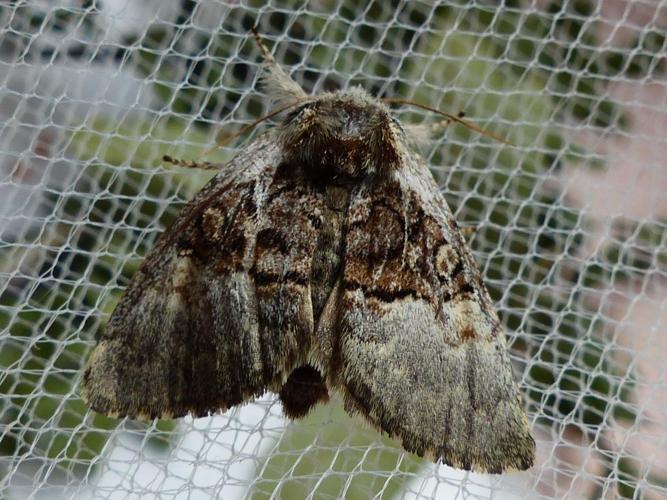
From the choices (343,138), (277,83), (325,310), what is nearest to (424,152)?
(277,83)

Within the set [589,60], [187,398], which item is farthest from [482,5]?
[187,398]

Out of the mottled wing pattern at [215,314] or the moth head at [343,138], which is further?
the moth head at [343,138]

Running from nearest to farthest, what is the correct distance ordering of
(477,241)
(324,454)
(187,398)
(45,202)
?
(187,398)
(324,454)
(45,202)
(477,241)

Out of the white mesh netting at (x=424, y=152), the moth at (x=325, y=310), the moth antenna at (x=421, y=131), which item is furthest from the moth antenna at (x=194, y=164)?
the moth antenna at (x=421, y=131)

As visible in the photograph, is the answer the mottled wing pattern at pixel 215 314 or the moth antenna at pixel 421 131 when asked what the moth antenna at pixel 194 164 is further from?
the moth antenna at pixel 421 131

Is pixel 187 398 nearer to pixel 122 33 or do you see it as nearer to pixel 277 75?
pixel 277 75

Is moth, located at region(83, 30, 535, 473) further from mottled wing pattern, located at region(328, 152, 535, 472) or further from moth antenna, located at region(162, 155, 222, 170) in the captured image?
moth antenna, located at region(162, 155, 222, 170)

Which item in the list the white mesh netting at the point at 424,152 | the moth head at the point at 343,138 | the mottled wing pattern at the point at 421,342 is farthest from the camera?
the white mesh netting at the point at 424,152
